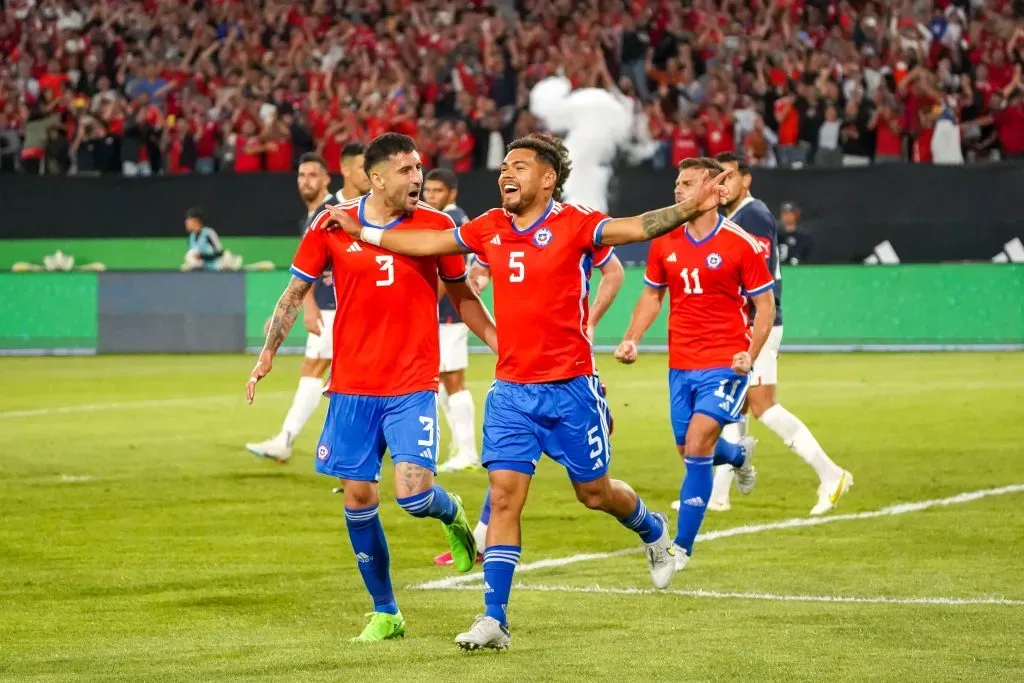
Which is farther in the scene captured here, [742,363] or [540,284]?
[742,363]

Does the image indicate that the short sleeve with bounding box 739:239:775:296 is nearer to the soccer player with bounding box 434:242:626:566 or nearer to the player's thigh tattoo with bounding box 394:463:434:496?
the soccer player with bounding box 434:242:626:566

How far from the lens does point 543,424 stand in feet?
24.7

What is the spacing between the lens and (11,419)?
17.4m

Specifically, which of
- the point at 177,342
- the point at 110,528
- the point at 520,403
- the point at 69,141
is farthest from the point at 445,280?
the point at 69,141

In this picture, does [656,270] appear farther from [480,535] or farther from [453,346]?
[453,346]

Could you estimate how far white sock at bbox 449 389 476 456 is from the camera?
1353 cm

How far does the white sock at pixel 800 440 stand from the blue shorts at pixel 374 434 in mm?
4441

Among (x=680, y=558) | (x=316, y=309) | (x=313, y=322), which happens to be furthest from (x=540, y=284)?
(x=316, y=309)

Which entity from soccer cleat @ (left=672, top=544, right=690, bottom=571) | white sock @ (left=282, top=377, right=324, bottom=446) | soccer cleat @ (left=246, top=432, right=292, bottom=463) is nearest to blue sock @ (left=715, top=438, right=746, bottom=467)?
soccer cleat @ (left=672, top=544, right=690, bottom=571)

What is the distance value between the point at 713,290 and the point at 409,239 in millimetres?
2641

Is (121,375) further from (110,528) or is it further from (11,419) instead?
(110,528)

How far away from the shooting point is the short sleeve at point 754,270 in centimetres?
966

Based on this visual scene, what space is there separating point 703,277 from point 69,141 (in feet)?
73.1

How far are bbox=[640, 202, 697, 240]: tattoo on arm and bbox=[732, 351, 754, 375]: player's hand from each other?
220 centimetres
